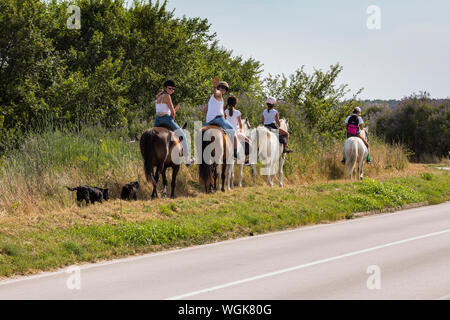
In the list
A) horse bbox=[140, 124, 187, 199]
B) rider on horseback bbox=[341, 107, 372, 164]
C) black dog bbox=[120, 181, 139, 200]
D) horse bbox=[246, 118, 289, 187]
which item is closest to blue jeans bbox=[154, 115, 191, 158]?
horse bbox=[140, 124, 187, 199]

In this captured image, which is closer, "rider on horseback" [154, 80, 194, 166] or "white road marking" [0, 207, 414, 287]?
"white road marking" [0, 207, 414, 287]

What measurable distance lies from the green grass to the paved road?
58 cm

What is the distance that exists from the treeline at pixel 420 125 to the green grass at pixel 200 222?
67.0 feet

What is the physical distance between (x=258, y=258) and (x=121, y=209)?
399 cm

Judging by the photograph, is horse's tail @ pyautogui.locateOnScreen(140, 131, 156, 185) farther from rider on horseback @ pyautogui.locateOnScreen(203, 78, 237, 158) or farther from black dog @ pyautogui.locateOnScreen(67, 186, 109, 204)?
rider on horseback @ pyautogui.locateOnScreen(203, 78, 237, 158)

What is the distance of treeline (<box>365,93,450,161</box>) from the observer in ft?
135

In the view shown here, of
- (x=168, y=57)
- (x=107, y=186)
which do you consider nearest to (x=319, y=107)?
(x=168, y=57)

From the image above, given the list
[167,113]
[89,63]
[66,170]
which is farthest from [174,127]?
[89,63]

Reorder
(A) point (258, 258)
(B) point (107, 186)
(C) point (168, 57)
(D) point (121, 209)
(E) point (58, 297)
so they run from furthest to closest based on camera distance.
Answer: (C) point (168, 57)
(B) point (107, 186)
(D) point (121, 209)
(A) point (258, 258)
(E) point (58, 297)

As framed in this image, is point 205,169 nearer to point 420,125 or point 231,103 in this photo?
point 231,103

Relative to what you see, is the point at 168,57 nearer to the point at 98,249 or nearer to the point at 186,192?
the point at 186,192

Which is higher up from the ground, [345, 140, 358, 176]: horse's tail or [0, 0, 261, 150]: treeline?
[0, 0, 261, 150]: treeline

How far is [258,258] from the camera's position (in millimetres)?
10789

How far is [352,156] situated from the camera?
76.2 feet
